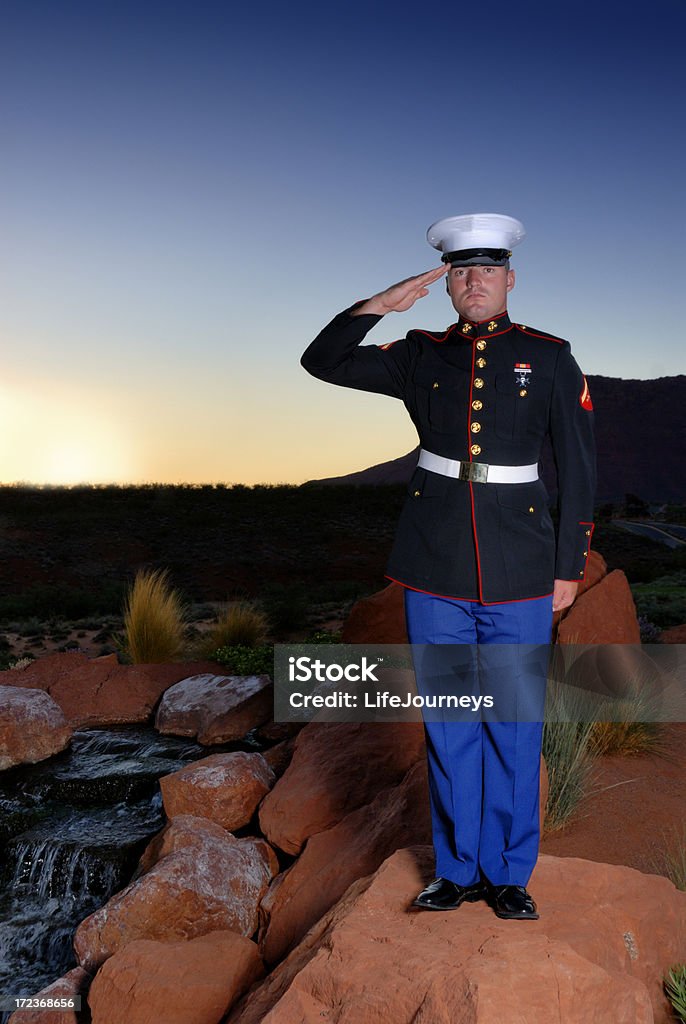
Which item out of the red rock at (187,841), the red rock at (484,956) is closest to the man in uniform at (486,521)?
the red rock at (484,956)

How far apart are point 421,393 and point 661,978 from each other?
2.41 meters

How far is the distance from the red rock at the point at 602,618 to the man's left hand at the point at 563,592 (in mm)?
3850

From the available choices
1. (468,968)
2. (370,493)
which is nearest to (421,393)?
(468,968)

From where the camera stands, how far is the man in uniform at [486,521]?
3.15 metres

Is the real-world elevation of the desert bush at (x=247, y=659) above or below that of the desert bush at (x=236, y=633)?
below

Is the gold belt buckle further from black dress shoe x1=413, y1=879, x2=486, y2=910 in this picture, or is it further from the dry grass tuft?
the dry grass tuft

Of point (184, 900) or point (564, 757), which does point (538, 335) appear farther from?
point (184, 900)

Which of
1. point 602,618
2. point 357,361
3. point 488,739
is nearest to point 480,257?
point 357,361

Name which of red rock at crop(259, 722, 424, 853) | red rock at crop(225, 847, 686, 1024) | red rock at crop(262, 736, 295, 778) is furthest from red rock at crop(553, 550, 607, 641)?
red rock at crop(225, 847, 686, 1024)

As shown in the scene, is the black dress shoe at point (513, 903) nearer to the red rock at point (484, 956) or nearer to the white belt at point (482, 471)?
the red rock at point (484, 956)

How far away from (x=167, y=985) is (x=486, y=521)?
2508 mm

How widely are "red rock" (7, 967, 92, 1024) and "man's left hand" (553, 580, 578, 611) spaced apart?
3154 millimetres

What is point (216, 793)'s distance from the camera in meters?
6.11

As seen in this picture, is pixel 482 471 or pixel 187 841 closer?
pixel 482 471
